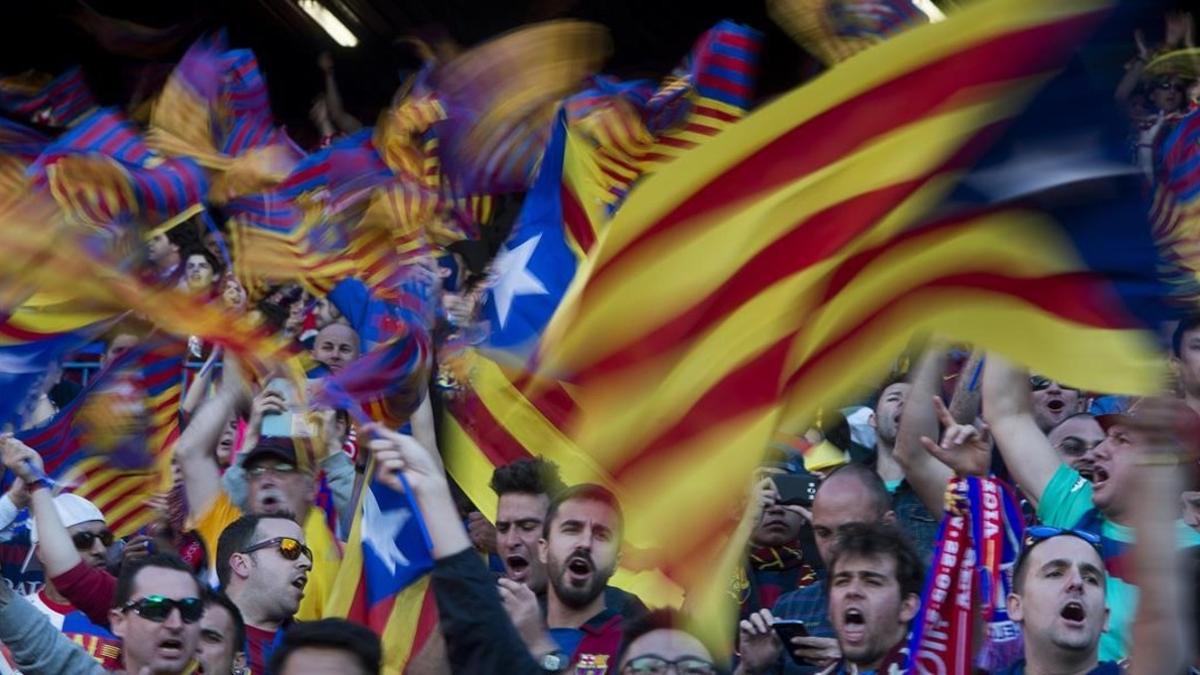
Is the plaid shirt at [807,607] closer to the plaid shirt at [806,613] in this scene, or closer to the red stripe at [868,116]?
the plaid shirt at [806,613]

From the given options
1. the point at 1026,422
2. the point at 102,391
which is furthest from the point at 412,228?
the point at 1026,422

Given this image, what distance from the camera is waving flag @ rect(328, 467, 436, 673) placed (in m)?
6.52

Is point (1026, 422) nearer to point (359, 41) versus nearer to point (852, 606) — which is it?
point (852, 606)

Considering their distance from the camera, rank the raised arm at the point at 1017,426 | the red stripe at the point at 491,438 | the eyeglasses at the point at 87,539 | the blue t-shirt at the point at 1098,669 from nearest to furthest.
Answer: the blue t-shirt at the point at 1098,669 → the raised arm at the point at 1017,426 → the red stripe at the point at 491,438 → the eyeglasses at the point at 87,539

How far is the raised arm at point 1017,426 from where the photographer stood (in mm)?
6355

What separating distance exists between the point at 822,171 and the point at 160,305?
3.62 m

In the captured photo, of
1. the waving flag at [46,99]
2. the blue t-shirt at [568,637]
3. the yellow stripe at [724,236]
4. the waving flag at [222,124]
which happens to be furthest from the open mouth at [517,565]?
the waving flag at [46,99]

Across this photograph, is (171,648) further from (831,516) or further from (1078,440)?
(1078,440)

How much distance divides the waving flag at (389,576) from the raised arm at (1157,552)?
2978 mm

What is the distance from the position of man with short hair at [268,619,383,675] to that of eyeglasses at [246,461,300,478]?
2993 mm

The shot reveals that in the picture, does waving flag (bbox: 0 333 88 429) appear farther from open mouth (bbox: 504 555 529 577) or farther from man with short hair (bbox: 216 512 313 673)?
open mouth (bbox: 504 555 529 577)

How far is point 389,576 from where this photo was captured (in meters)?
6.66

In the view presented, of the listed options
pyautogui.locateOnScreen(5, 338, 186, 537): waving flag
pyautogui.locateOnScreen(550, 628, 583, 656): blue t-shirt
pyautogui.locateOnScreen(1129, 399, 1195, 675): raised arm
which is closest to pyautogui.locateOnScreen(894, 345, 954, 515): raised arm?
pyautogui.locateOnScreen(550, 628, 583, 656): blue t-shirt

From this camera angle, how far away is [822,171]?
4980 mm
